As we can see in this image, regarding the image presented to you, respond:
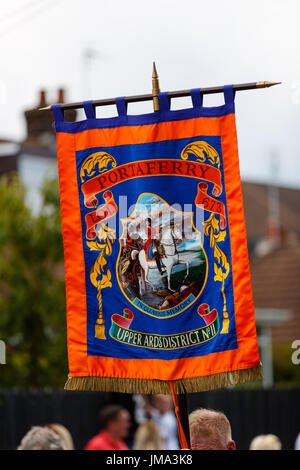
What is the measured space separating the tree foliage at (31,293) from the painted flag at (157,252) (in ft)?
33.0

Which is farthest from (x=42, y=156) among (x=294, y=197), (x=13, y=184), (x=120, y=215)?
(x=120, y=215)

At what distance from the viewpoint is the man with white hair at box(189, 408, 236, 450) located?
385 cm

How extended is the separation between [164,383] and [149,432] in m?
4.32

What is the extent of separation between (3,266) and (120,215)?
1041 centimetres

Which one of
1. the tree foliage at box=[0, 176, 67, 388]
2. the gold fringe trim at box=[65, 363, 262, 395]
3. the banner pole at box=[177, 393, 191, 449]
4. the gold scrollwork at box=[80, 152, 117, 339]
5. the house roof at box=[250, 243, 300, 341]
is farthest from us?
the house roof at box=[250, 243, 300, 341]

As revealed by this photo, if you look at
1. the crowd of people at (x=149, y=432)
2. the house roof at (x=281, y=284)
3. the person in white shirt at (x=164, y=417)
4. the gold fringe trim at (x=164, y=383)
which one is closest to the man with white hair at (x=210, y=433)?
the crowd of people at (x=149, y=432)

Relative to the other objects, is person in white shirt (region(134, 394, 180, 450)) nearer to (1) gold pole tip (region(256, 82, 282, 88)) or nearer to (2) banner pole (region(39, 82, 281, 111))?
(2) banner pole (region(39, 82, 281, 111))

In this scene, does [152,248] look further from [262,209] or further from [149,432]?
[262,209]

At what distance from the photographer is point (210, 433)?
3859 millimetres

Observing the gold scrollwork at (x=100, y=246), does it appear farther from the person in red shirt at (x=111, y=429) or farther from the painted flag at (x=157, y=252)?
the person in red shirt at (x=111, y=429)

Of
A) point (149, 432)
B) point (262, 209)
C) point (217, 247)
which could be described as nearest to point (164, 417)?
point (149, 432)

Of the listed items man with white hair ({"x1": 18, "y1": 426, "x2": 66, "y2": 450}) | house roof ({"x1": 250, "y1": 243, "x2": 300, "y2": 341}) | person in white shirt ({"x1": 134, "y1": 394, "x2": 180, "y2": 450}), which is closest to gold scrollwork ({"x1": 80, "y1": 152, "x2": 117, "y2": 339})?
man with white hair ({"x1": 18, "y1": 426, "x2": 66, "y2": 450})

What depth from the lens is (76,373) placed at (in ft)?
13.1
